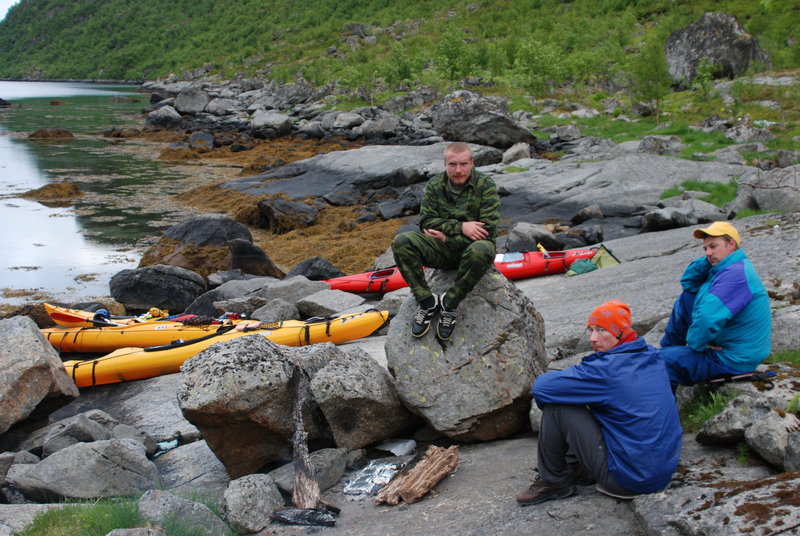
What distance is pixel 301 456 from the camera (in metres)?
6.34

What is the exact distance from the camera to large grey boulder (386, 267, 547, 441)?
655 cm

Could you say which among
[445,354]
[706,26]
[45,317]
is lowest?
[45,317]

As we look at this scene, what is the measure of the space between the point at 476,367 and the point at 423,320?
2.30ft

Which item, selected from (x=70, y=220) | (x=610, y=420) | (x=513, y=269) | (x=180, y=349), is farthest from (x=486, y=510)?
(x=70, y=220)

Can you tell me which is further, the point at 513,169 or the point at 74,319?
the point at 513,169

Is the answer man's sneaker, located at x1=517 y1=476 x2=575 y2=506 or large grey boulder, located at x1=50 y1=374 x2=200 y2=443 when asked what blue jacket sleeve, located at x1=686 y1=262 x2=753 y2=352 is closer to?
man's sneaker, located at x1=517 y1=476 x2=575 y2=506

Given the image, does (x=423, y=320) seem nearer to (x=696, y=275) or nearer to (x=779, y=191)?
(x=696, y=275)

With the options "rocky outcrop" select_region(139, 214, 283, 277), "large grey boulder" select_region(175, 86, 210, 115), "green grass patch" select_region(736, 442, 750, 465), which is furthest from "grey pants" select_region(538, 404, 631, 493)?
"large grey boulder" select_region(175, 86, 210, 115)

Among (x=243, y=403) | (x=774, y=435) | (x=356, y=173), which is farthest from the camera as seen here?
(x=356, y=173)

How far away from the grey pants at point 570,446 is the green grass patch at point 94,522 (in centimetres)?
244

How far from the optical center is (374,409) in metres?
6.81

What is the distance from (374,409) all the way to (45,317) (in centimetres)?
997

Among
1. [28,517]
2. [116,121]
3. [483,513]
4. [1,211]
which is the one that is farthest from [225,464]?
[116,121]

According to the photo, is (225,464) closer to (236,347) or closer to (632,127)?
(236,347)
